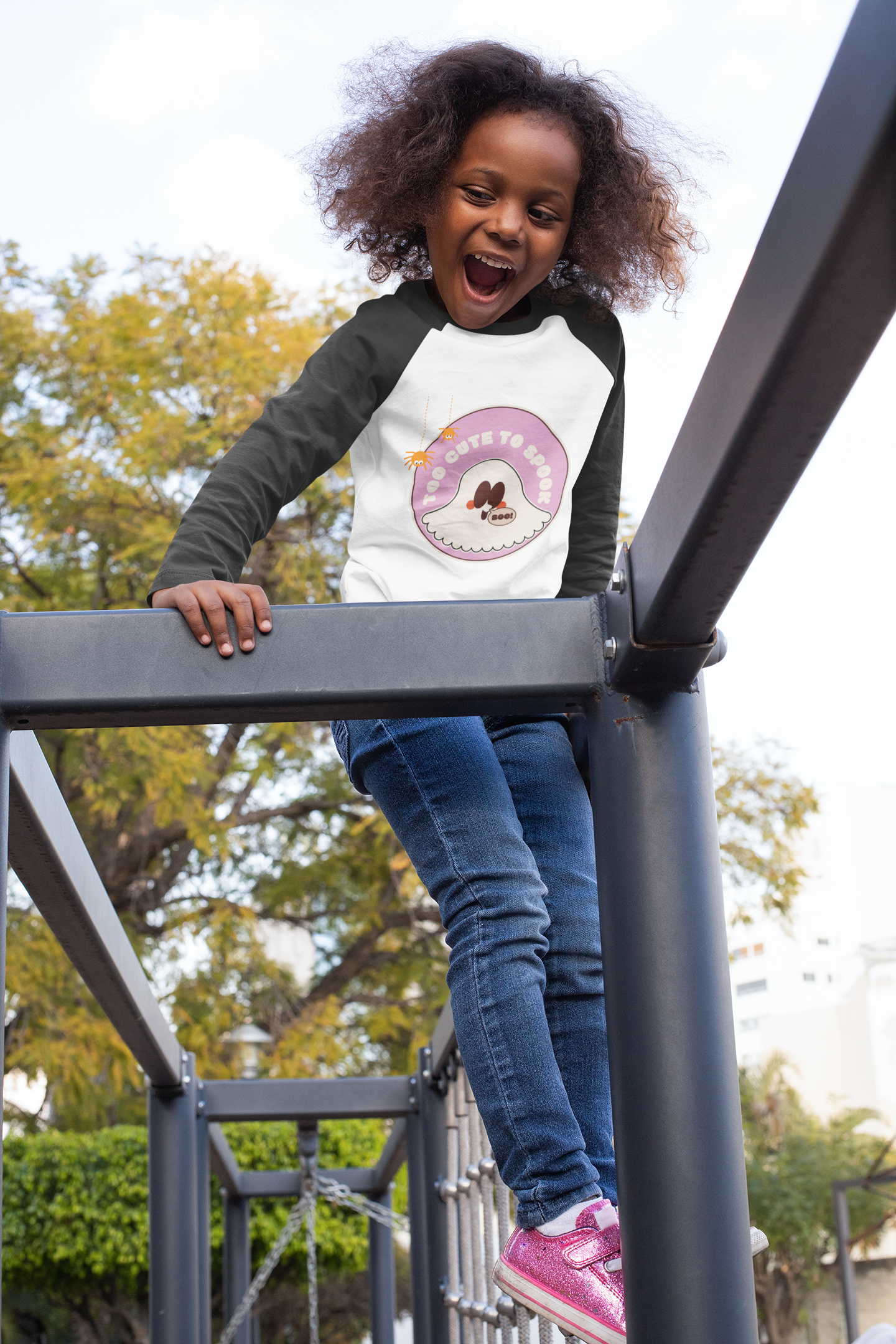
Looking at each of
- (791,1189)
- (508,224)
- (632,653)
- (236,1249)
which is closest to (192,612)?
(632,653)

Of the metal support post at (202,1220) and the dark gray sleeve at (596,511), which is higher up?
the dark gray sleeve at (596,511)

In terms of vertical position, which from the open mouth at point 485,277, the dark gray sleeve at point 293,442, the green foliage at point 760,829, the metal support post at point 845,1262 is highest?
the green foliage at point 760,829

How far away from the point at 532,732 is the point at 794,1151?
12.3 meters

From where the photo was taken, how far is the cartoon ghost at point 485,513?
3.89 ft

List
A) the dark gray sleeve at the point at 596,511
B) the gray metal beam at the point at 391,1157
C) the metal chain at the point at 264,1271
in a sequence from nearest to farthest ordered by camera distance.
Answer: the dark gray sleeve at the point at 596,511
the metal chain at the point at 264,1271
the gray metal beam at the point at 391,1157

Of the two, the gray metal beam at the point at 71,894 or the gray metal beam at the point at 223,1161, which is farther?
the gray metal beam at the point at 223,1161

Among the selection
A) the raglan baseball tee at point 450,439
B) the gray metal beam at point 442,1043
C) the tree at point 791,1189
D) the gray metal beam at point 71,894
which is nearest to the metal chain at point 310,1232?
the gray metal beam at point 442,1043

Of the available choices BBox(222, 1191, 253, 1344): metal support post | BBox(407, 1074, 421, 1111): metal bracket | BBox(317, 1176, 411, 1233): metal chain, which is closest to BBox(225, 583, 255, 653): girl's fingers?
BBox(407, 1074, 421, 1111): metal bracket

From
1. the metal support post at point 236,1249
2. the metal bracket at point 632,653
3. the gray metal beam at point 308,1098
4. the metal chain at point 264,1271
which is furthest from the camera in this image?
the metal support post at point 236,1249

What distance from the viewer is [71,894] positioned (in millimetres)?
1172

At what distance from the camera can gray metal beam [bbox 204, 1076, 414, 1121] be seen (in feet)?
8.88

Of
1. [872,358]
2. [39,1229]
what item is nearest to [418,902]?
[39,1229]

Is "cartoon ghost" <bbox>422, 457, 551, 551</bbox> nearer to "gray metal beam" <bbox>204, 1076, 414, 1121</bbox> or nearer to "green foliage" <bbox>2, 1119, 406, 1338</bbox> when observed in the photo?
"gray metal beam" <bbox>204, 1076, 414, 1121</bbox>

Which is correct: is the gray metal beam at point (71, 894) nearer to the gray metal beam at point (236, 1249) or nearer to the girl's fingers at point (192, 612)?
the girl's fingers at point (192, 612)
